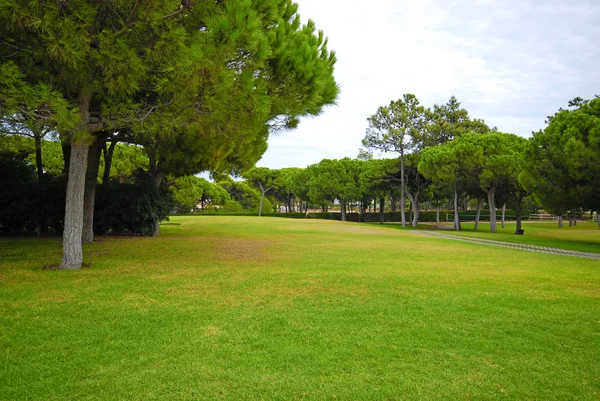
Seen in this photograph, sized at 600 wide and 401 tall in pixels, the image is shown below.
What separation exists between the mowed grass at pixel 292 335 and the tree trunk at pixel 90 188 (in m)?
4.65

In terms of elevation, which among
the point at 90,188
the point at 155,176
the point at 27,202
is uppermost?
the point at 155,176

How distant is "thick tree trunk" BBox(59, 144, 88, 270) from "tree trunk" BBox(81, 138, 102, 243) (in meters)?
5.02

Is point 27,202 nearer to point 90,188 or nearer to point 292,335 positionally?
point 90,188

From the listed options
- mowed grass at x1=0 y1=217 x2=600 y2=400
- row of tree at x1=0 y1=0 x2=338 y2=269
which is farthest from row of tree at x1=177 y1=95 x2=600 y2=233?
row of tree at x1=0 y1=0 x2=338 y2=269

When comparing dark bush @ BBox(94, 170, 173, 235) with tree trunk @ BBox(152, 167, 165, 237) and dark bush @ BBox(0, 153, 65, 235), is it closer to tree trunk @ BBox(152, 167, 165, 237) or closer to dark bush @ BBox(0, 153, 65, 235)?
tree trunk @ BBox(152, 167, 165, 237)

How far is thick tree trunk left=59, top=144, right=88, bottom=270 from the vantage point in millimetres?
7762

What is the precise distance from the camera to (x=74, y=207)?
7.80m

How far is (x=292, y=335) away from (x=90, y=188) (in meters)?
10.9

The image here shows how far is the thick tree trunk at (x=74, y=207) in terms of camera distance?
7.76 m

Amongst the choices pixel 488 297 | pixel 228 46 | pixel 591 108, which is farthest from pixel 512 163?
pixel 228 46

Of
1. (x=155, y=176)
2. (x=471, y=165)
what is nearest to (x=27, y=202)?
(x=155, y=176)

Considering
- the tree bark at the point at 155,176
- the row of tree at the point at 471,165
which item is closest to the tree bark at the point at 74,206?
the tree bark at the point at 155,176

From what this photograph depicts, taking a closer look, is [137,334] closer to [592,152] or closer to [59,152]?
[592,152]

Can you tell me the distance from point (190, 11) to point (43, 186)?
1163cm
